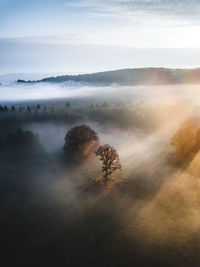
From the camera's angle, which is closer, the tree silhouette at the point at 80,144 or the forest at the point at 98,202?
the forest at the point at 98,202

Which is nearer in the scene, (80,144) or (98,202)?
(98,202)

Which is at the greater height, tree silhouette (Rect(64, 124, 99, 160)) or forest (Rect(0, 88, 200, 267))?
tree silhouette (Rect(64, 124, 99, 160))

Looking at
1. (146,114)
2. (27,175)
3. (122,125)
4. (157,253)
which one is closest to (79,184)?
(27,175)

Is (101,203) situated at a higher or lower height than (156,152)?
lower

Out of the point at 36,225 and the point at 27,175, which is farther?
the point at 27,175

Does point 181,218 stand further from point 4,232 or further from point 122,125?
point 122,125

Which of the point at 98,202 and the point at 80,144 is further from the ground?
the point at 80,144

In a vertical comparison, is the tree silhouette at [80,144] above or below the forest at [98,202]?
above

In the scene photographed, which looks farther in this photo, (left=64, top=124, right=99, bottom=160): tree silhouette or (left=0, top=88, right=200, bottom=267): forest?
(left=64, top=124, right=99, bottom=160): tree silhouette
